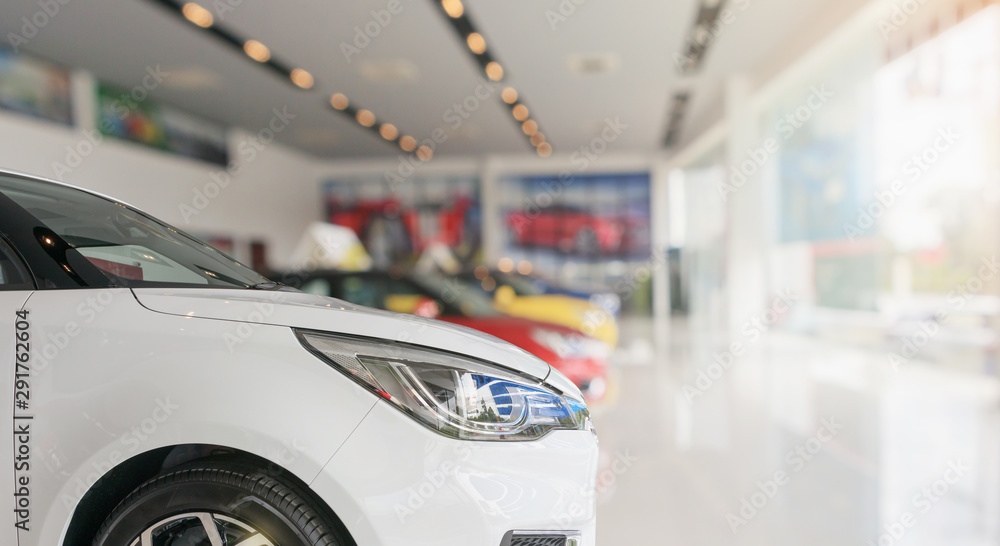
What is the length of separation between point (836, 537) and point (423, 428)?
2.02 meters

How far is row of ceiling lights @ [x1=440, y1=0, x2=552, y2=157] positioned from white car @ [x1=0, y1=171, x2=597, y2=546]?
5200 millimetres

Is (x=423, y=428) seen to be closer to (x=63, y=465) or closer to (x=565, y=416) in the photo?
(x=565, y=416)

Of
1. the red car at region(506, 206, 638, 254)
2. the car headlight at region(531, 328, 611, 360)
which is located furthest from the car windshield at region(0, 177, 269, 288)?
the red car at region(506, 206, 638, 254)

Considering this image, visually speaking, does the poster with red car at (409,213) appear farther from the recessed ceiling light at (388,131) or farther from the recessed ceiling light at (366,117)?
the recessed ceiling light at (366,117)

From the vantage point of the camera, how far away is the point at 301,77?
8133 millimetres

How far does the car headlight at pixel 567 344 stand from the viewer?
12.7ft

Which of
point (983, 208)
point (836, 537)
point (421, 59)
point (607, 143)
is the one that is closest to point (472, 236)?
point (607, 143)

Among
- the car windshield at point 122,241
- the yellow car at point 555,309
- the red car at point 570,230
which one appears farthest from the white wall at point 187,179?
the red car at point 570,230

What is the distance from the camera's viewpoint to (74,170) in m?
7.74

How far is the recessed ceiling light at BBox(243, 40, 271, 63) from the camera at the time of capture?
271 inches

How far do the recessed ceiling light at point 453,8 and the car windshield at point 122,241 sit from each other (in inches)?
183

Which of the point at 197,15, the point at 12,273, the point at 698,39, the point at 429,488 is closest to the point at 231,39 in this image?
the point at 197,15

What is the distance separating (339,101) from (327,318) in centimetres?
864

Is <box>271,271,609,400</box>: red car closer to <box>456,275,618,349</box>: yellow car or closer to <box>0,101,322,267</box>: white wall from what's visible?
<box>456,275,618,349</box>: yellow car
